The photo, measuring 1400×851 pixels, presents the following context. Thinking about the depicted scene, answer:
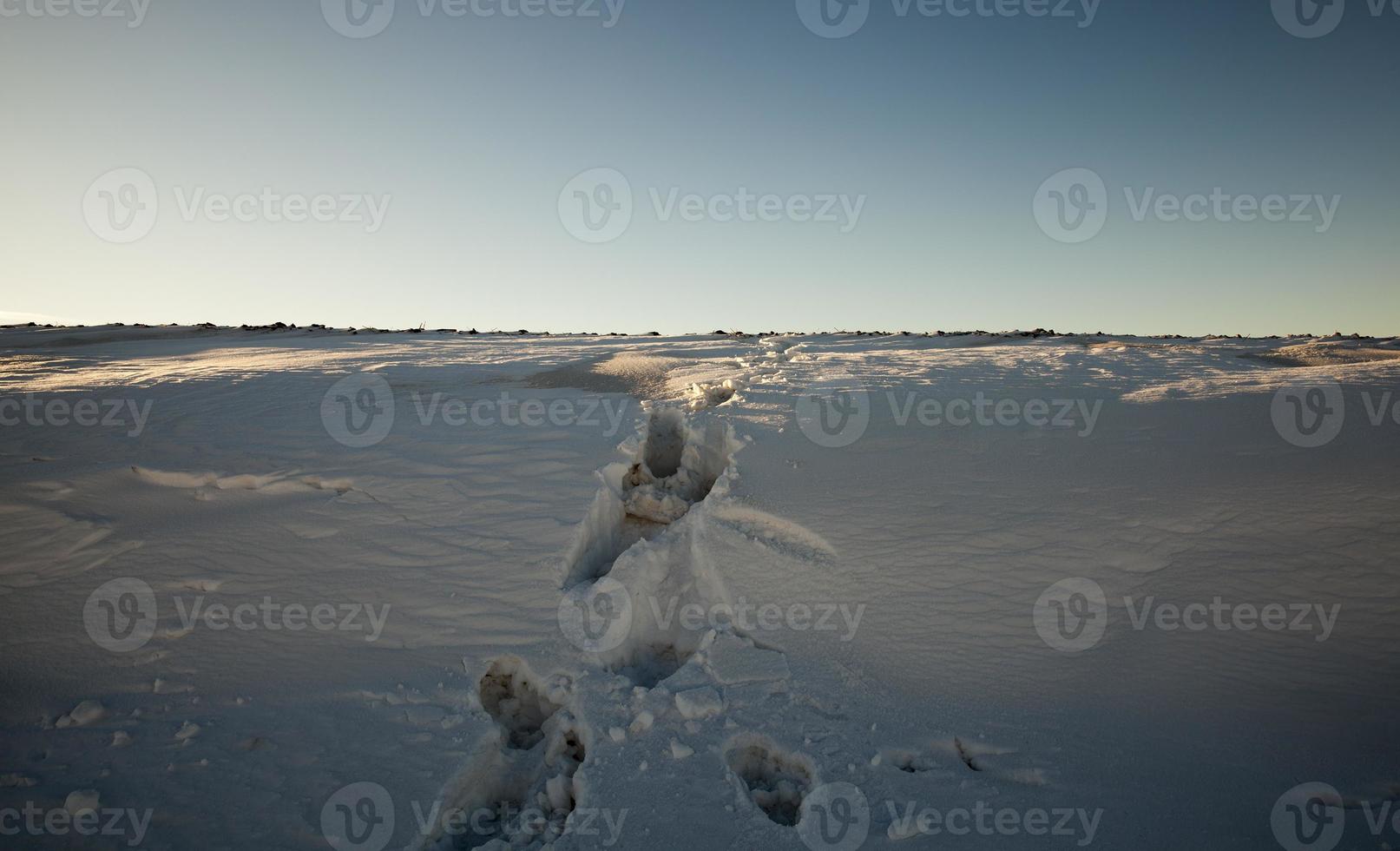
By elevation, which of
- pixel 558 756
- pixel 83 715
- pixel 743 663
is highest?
pixel 743 663

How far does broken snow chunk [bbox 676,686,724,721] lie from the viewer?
137 inches

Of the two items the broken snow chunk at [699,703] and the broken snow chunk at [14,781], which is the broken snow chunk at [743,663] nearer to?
the broken snow chunk at [699,703]

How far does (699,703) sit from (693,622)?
2.64ft

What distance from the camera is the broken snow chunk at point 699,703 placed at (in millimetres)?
3479


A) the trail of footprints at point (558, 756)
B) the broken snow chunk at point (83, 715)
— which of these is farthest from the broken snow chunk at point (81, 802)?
the trail of footprints at point (558, 756)

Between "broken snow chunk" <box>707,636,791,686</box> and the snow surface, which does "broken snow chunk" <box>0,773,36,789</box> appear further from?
"broken snow chunk" <box>707,636,791,686</box>

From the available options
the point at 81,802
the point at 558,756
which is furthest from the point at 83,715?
the point at 558,756

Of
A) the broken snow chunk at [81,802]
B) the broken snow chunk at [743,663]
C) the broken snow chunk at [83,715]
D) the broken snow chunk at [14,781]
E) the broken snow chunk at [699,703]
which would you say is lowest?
the broken snow chunk at [81,802]

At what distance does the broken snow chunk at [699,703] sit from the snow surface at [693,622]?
23 millimetres

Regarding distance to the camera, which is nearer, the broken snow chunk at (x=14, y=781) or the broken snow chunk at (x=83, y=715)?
the broken snow chunk at (x=14, y=781)

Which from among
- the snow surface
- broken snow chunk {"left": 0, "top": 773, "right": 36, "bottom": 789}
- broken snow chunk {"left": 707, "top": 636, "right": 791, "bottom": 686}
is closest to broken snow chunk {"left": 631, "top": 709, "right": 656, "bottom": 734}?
the snow surface

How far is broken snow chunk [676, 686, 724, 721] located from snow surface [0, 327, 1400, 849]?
0.08ft

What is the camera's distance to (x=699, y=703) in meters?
3.51

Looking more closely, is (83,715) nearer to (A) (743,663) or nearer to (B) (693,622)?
(B) (693,622)
